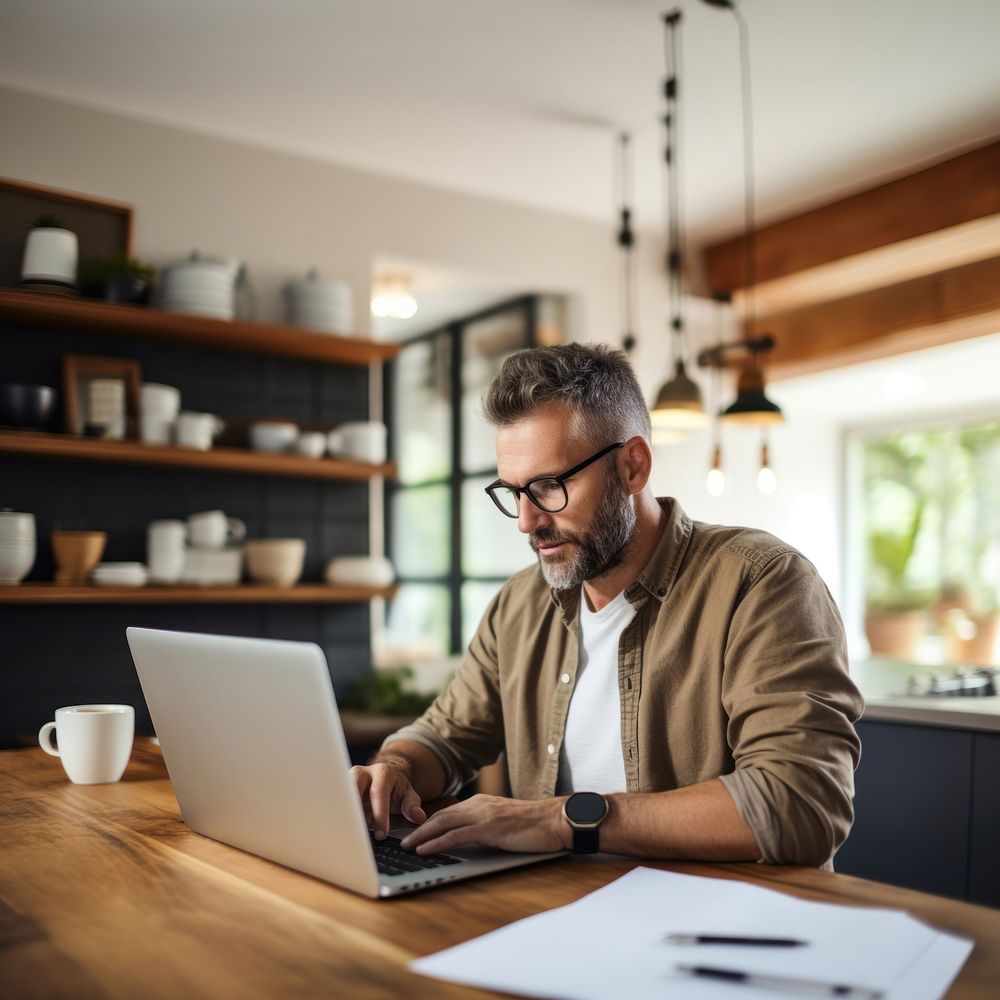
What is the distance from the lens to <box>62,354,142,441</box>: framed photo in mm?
3146

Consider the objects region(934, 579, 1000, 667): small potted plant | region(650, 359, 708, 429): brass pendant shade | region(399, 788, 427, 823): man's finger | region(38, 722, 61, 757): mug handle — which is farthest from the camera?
region(934, 579, 1000, 667): small potted plant

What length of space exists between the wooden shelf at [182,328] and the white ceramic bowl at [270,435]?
0.96 ft

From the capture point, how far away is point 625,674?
4.99ft

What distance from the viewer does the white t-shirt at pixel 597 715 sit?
154 centimetres

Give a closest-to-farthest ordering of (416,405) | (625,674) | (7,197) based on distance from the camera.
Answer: (625,674), (7,197), (416,405)

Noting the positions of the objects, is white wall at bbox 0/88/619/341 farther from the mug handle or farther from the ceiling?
the mug handle

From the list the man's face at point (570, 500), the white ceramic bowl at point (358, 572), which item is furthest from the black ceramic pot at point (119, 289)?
the man's face at point (570, 500)

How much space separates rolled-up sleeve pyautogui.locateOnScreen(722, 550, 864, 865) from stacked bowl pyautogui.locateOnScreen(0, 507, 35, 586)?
2.33 m

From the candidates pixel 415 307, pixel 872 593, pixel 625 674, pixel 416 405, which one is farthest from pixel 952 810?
pixel 416 405

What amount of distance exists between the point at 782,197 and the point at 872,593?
2.41 meters

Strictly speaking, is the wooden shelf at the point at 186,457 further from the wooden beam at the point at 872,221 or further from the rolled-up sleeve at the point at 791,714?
the rolled-up sleeve at the point at 791,714

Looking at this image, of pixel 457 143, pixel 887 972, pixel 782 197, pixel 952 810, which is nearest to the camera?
pixel 887 972

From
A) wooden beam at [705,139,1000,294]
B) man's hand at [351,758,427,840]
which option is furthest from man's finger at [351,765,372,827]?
wooden beam at [705,139,1000,294]

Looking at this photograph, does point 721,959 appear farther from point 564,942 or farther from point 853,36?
point 853,36
